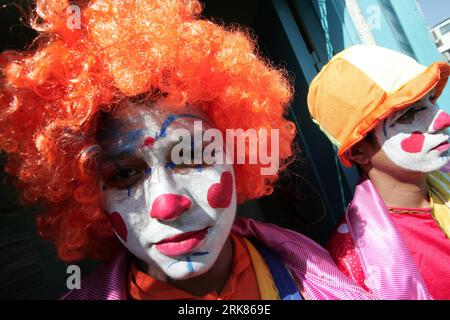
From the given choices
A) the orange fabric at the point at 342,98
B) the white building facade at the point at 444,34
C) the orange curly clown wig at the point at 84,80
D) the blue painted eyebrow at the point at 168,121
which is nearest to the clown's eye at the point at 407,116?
the orange fabric at the point at 342,98

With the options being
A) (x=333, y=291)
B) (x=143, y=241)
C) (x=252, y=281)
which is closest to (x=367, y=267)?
(x=333, y=291)

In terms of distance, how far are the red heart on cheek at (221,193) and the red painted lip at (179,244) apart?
3.7 inches

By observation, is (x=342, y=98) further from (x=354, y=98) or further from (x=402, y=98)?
(x=402, y=98)

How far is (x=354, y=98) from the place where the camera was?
112 cm

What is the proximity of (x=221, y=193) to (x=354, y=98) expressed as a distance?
61 cm

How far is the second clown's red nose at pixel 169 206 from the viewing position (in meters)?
0.75

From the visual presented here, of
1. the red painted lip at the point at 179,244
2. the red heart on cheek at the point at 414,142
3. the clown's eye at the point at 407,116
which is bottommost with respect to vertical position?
the red heart on cheek at the point at 414,142

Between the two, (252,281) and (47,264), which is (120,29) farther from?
(47,264)

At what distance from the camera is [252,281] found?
3.17ft

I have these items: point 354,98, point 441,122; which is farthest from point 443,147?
point 354,98

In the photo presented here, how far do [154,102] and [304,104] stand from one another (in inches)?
39.5

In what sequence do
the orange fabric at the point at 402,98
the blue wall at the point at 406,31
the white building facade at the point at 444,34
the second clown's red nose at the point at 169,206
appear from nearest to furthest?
the second clown's red nose at the point at 169,206 → the orange fabric at the point at 402,98 → the blue wall at the point at 406,31 → the white building facade at the point at 444,34

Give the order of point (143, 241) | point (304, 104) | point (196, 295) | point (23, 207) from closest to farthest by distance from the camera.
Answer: point (143, 241)
point (196, 295)
point (23, 207)
point (304, 104)

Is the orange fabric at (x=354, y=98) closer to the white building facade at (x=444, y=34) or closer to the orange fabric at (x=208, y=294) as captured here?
the orange fabric at (x=208, y=294)
